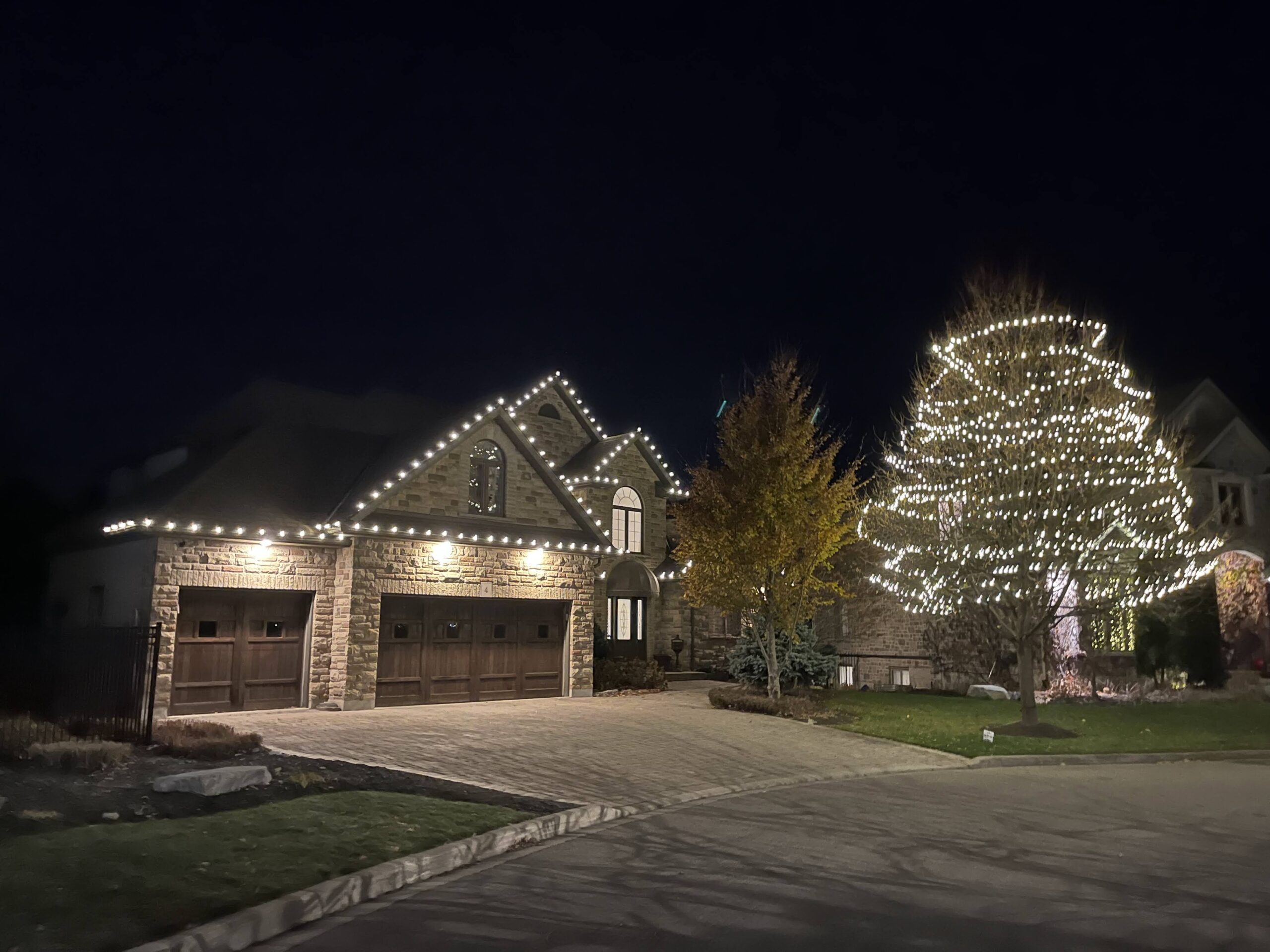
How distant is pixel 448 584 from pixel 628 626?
406 inches

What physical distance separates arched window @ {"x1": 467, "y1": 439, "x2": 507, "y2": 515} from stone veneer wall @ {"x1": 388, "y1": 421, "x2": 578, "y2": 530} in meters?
0.13

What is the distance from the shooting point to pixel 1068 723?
19.7 meters

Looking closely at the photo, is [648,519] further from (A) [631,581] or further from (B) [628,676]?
(B) [628,676]

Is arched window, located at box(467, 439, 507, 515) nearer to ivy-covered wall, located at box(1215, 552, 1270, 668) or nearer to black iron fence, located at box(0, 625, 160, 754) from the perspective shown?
black iron fence, located at box(0, 625, 160, 754)

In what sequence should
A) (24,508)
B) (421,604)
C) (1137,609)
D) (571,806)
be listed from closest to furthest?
(571,806) < (421,604) < (1137,609) < (24,508)

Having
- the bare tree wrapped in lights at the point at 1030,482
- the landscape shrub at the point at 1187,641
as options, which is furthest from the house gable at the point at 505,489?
the landscape shrub at the point at 1187,641

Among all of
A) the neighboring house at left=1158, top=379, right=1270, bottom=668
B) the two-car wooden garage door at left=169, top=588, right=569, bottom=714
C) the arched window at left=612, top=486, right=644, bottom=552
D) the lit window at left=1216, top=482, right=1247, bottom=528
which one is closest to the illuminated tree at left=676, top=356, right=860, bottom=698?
the two-car wooden garage door at left=169, top=588, right=569, bottom=714

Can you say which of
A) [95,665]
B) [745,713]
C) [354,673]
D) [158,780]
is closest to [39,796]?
[158,780]

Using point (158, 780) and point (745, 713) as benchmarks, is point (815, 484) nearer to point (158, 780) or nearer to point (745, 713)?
point (745, 713)

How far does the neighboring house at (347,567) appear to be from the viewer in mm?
18172

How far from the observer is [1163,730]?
18.6 m

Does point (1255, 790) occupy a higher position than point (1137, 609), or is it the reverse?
point (1137, 609)

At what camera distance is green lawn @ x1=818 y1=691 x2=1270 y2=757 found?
16.2 m

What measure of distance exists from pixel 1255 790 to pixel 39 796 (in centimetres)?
1389
